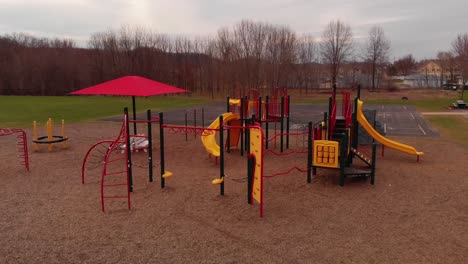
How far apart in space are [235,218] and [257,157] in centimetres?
125

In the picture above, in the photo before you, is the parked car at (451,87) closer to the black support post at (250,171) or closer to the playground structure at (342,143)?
the playground structure at (342,143)

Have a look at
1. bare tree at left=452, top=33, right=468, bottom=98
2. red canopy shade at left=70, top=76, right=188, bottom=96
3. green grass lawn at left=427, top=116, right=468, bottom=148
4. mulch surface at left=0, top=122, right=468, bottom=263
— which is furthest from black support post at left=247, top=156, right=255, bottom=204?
bare tree at left=452, top=33, right=468, bottom=98

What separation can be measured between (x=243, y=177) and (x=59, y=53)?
197 ft

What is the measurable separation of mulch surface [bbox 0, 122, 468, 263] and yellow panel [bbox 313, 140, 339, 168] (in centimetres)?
52

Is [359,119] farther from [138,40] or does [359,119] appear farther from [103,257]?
[138,40]

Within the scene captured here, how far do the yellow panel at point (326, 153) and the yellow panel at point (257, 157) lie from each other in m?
2.46

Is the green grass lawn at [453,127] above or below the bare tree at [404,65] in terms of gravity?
below

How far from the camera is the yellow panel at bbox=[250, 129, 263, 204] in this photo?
6.67 metres

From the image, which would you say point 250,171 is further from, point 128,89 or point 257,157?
point 128,89

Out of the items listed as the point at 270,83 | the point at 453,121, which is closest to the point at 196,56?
the point at 270,83

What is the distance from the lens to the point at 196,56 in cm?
5891

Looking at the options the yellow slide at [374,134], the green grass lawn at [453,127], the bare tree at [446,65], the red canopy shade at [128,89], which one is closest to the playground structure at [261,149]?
the yellow slide at [374,134]

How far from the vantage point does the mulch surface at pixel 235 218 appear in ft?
17.5

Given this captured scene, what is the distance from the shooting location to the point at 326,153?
879 cm
